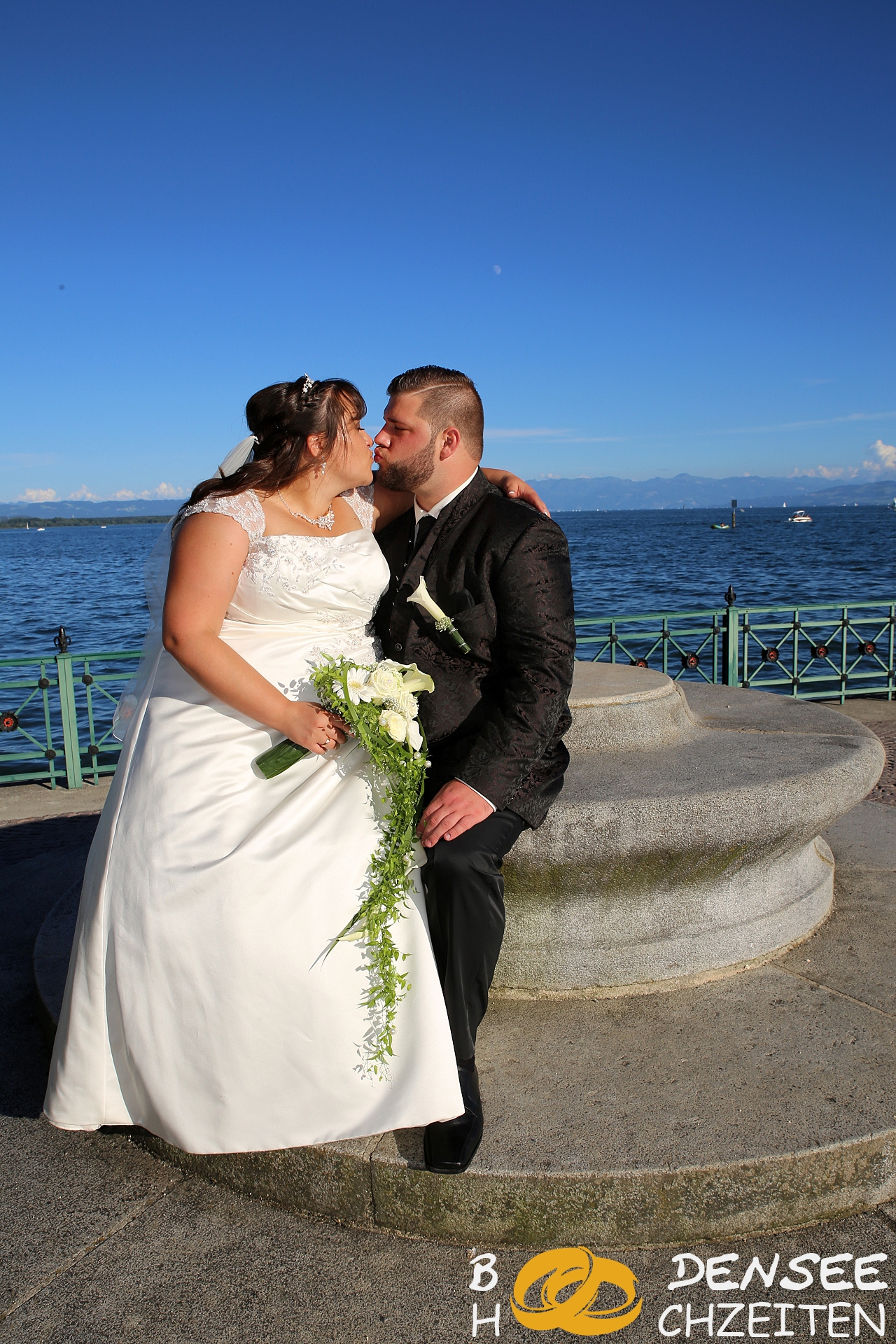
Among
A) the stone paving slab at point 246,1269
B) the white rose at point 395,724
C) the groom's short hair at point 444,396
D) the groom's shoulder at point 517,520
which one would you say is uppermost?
the groom's short hair at point 444,396

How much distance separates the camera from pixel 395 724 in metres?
2.68

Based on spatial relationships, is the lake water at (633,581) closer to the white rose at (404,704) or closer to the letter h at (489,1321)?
the white rose at (404,704)

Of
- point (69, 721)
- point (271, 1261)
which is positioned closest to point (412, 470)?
point (271, 1261)

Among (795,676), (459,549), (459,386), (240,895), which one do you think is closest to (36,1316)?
(240,895)

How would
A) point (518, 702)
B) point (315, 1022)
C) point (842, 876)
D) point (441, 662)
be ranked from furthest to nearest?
1. point (842, 876)
2. point (441, 662)
3. point (518, 702)
4. point (315, 1022)

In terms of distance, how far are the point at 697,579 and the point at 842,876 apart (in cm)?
4172

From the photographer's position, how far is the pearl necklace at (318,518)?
323cm

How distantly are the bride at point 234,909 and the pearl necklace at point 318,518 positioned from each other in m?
0.16

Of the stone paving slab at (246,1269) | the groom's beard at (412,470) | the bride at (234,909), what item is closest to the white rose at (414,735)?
the bride at (234,909)

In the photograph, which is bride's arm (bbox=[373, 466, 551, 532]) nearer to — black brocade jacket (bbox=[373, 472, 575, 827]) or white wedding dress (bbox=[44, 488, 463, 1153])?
black brocade jacket (bbox=[373, 472, 575, 827])

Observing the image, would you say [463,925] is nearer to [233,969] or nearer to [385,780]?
[385,780]

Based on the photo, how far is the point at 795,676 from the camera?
10750 mm

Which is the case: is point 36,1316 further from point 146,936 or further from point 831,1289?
point 831,1289

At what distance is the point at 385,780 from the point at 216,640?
69 centimetres
